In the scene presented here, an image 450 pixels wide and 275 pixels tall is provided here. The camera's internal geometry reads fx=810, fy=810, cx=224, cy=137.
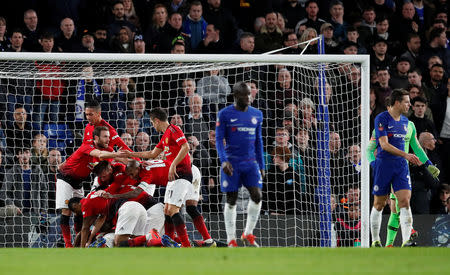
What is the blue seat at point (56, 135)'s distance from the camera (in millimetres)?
11453

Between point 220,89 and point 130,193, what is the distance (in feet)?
8.94

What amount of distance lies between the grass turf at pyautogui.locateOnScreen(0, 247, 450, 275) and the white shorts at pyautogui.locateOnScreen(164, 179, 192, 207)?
1.94m

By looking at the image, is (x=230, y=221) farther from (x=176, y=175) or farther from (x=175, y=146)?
(x=175, y=146)

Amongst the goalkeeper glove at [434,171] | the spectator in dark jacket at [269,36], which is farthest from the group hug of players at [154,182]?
the spectator in dark jacket at [269,36]

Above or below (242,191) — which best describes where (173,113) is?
above

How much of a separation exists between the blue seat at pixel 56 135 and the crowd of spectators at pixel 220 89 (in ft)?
0.07

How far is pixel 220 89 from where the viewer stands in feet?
38.2

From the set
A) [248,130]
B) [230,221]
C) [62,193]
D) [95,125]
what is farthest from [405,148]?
[62,193]

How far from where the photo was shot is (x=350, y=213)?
11.1 m

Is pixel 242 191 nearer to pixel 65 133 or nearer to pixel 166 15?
pixel 65 133

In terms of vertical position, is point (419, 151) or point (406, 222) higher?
point (419, 151)

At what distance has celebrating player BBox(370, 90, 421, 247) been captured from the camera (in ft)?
31.5

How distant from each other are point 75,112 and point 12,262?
214 inches

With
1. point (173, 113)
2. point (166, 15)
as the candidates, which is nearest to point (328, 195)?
point (173, 113)
